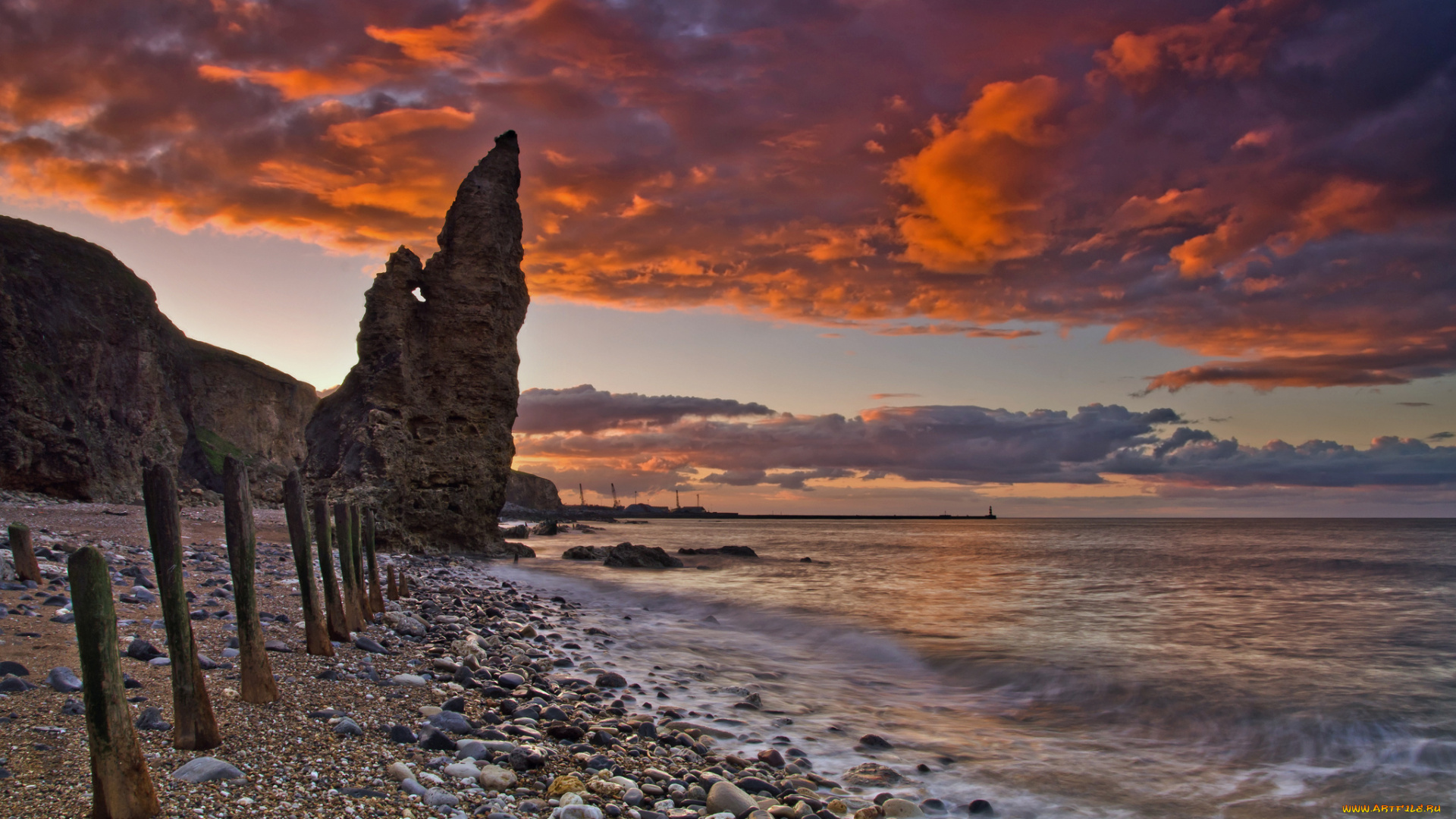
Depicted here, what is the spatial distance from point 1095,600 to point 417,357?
72.2ft

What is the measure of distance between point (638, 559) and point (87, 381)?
22.6 meters

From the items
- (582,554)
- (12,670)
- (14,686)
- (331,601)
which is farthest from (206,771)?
(582,554)

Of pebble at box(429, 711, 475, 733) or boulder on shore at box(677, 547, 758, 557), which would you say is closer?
pebble at box(429, 711, 475, 733)

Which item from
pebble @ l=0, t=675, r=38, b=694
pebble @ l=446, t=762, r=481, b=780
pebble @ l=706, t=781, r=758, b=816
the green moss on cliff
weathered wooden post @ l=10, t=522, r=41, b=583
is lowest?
pebble @ l=706, t=781, r=758, b=816

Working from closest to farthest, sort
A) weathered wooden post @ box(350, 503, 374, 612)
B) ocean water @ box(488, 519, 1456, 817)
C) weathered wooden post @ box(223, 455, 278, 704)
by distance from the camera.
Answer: weathered wooden post @ box(223, 455, 278, 704) → ocean water @ box(488, 519, 1456, 817) → weathered wooden post @ box(350, 503, 374, 612)

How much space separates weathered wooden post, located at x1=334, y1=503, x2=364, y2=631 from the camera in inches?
329

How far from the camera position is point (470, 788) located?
14.0 feet

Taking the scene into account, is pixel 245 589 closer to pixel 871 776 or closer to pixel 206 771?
pixel 206 771

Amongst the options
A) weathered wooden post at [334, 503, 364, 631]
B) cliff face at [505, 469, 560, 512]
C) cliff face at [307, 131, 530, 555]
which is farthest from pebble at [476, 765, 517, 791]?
cliff face at [505, 469, 560, 512]

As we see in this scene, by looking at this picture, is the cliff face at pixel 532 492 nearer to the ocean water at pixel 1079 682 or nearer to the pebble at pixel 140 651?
the ocean water at pixel 1079 682

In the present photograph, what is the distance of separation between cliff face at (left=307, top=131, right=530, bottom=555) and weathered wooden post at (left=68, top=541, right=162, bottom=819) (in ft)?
64.8

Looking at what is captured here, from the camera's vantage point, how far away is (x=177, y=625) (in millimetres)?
4000

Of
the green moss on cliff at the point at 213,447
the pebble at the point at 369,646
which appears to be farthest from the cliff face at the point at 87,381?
the pebble at the point at 369,646

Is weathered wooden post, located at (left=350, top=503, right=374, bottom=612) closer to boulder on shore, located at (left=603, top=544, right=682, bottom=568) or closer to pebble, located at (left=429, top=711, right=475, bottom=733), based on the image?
pebble, located at (left=429, top=711, right=475, bottom=733)
